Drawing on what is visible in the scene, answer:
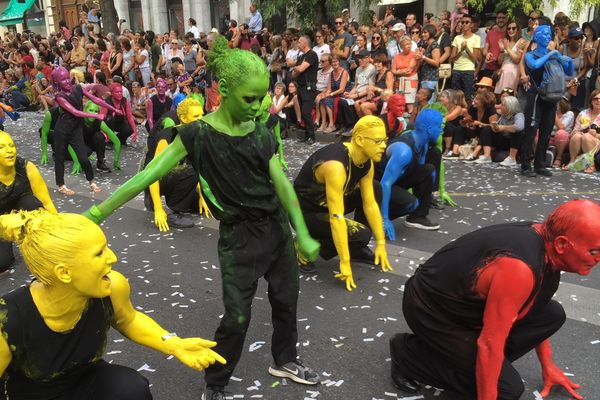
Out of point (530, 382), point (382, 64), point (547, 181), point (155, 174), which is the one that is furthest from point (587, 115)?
point (155, 174)

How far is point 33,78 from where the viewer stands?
17875mm

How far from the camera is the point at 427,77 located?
31.9ft

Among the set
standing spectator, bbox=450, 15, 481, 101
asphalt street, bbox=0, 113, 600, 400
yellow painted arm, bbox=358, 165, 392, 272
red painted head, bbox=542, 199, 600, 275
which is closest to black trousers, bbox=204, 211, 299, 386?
asphalt street, bbox=0, 113, 600, 400

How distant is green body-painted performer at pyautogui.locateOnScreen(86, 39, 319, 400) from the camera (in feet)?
8.27

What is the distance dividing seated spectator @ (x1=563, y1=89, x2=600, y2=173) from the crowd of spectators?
2 cm

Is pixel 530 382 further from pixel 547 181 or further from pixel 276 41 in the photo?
pixel 276 41

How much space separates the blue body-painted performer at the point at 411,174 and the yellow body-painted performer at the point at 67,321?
319 cm

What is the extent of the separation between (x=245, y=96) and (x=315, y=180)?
6.11ft

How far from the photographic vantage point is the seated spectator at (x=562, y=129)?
8.02m

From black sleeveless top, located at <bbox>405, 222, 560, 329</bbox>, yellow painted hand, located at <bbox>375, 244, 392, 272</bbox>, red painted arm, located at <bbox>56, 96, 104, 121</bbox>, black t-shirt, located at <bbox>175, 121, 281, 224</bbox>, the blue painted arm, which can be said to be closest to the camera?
black sleeveless top, located at <bbox>405, 222, 560, 329</bbox>

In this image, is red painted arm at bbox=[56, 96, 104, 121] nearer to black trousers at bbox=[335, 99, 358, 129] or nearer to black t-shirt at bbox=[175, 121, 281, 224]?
black trousers at bbox=[335, 99, 358, 129]

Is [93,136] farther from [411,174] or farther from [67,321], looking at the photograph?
[67,321]

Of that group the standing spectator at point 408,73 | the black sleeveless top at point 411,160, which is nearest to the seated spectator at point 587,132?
the standing spectator at point 408,73

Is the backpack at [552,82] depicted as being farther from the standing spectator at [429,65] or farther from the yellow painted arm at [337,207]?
the yellow painted arm at [337,207]
